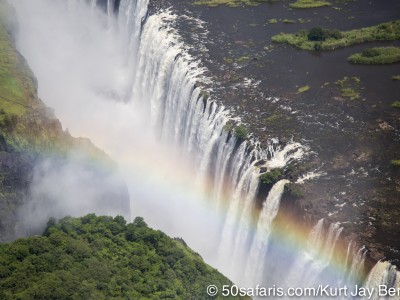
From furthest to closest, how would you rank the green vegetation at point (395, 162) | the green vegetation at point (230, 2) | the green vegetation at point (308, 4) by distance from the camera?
the green vegetation at point (230, 2) < the green vegetation at point (308, 4) < the green vegetation at point (395, 162)

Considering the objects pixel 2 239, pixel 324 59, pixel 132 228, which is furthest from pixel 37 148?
pixel 324 59

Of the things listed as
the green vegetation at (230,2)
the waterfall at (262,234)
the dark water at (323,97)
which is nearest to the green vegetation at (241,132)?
the dark water at (323,97)

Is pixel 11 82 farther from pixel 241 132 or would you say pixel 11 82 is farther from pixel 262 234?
pixel 262 234

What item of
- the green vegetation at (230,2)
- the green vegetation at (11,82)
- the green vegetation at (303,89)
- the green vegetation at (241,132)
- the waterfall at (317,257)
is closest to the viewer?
the waterfall at (317,257)

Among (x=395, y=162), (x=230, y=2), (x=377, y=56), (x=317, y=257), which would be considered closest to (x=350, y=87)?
(x=377, y=56)

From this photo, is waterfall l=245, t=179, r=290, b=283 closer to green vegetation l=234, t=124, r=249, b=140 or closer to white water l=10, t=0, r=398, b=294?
white water l=10, t=0, r=398, b=294

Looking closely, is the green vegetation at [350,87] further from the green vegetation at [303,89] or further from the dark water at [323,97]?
the green vegetation at [303,89]
